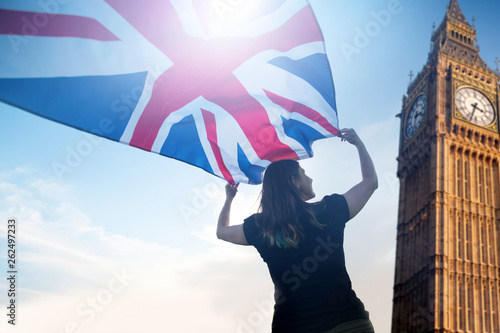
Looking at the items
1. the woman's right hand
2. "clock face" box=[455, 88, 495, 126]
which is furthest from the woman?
"clock face" box=[455, 88, 495, 126]

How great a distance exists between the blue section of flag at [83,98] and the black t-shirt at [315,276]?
1.72 m

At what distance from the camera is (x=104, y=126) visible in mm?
4246

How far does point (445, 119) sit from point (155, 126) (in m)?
37.1

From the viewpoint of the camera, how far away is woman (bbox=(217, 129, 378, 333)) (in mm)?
3020

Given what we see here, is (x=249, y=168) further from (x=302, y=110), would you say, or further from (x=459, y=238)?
(x=459, y=238)

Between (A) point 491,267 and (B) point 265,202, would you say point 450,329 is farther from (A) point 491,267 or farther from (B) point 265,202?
(B) point 265,202

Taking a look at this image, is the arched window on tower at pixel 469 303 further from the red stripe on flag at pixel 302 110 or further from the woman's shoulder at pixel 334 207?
the woman's shoulder at pixel 334 207

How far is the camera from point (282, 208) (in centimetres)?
336

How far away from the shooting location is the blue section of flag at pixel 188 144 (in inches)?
185

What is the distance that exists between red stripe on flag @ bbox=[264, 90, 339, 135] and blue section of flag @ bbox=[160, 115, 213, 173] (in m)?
0.83

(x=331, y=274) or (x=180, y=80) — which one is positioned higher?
(x=180, y=80)

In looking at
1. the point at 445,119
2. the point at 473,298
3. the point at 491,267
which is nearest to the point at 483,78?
the point at 445,119

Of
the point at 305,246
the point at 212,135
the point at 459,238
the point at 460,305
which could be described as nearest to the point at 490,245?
the point at 459,238

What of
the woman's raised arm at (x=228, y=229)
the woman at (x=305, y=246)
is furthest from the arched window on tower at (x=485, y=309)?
the woman at (x=305, y=246)
